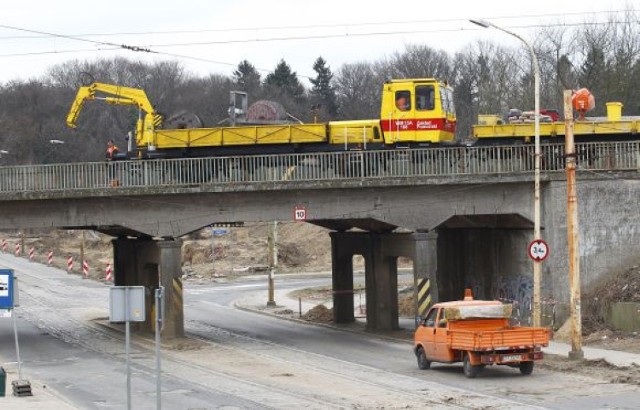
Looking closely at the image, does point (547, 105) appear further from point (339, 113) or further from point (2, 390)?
point (2, 390)

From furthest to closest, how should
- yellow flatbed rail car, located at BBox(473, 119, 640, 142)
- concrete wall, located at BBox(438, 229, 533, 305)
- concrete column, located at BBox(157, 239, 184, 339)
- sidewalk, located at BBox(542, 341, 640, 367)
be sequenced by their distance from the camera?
1. yellow flatbed rail car, located at BBox(473, 119, 640, 142)
2. concrete wall, located at BBox(438, 229, 533, 305)
3. concrete column, located at BBox(157, 239, 184, 339)
4. sidewalk, located at BBox(542, 341, 640, 367)

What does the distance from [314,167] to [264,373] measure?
11276 mm

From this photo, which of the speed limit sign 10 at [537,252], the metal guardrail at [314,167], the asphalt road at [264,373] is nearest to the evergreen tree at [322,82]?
the asphalt road at [264,373]

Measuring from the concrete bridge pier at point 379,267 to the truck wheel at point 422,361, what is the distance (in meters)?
8.64

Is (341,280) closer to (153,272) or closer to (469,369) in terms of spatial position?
(153,272)

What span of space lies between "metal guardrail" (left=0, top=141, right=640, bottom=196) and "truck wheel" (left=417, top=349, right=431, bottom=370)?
34.6ft

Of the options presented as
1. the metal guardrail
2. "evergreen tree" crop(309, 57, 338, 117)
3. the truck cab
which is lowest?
the metal guardrail

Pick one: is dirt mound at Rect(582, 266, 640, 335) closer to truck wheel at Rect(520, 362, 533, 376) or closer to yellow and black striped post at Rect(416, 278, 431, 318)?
yellow and black striped post at Rect(416, 278, 431, 318)

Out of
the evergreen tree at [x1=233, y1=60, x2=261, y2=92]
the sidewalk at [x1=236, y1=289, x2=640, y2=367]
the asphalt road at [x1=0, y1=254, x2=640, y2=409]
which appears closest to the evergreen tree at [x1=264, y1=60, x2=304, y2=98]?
the evergreen tree at [x1=233, y1=60, x2=261, y2=92]

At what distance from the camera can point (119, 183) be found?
139 feet

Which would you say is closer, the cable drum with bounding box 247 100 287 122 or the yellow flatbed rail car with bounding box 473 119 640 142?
the yellow flatbed rail car with bounding box 473 119 640 142

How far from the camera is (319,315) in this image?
5319cm

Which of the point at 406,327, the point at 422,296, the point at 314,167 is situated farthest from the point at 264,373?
the point at 406,327

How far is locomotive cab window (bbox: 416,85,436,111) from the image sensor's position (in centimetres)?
4341
